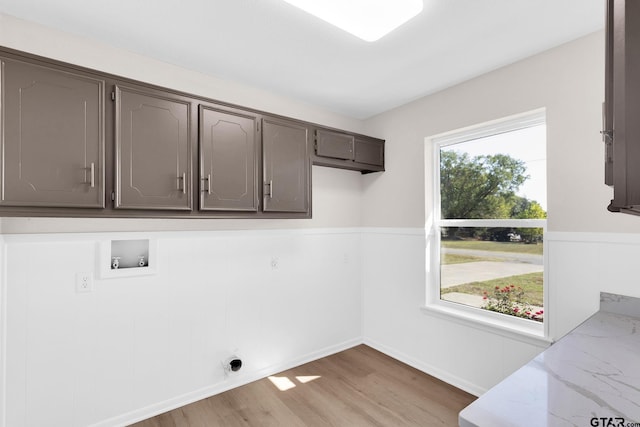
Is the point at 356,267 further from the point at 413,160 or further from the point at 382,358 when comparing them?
the point at 413,160

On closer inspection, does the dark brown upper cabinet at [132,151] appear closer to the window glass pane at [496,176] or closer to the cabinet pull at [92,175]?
the cabinet pull at [92,175]

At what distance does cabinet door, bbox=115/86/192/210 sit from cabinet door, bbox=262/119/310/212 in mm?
575

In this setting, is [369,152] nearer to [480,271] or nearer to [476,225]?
[476,225]

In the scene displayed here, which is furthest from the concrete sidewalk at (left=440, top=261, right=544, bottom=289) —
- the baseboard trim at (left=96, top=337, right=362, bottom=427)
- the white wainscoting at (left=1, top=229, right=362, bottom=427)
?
the baseboard trim at (left=96, top=337, right=362, bottom=427)

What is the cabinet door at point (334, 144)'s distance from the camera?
274 centimetres

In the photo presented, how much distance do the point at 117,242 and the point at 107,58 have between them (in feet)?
3.99

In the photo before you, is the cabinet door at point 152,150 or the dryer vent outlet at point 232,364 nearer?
the cabinet door at point 152,150

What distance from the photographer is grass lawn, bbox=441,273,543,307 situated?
2268 millimetres

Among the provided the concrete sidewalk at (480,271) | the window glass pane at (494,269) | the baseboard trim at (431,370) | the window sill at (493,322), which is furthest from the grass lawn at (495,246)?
the baseboard trim at (431,370)

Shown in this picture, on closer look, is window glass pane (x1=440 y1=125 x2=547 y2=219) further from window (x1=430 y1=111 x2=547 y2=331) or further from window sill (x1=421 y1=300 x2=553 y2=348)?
window sill (x1=421 y1=300 x2=553 y2=348)

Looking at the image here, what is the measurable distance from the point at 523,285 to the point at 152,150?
9.03 ft

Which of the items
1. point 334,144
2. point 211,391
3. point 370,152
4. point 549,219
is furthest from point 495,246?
point 211,391

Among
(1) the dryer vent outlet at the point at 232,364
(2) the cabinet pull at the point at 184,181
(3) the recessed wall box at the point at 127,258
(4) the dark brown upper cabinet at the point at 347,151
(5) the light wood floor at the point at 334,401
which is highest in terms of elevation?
(4) the dark brown upper cabinet at the point at 347,151

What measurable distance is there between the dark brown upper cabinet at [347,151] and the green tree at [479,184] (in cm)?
64
